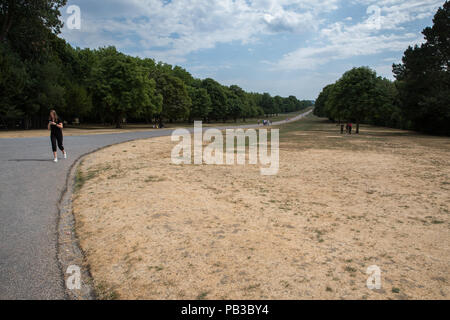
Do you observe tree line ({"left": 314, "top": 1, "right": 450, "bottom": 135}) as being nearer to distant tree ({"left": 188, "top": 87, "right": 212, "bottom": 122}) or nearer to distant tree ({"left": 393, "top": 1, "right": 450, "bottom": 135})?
distant tree ({"left": 393, "top": 1, "right": 450, "bottom": 135})

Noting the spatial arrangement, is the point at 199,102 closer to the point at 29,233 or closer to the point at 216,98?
the point at 216,98

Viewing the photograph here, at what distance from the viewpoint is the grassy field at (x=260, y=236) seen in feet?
10.8

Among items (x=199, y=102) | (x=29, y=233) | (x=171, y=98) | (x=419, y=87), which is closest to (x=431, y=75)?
(x=419, y=87)

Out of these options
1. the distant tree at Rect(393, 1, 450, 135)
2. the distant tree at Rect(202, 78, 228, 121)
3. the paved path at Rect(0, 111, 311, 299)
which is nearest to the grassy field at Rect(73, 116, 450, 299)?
the paved path at Rect(0, 111, 311, 299)

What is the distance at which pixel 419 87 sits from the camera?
1380 inches

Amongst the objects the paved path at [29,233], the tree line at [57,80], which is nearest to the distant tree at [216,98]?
the tree line at [57,80]

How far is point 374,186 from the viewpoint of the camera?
28.6 ft

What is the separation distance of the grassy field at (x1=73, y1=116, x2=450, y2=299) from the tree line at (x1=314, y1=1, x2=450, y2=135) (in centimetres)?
3176

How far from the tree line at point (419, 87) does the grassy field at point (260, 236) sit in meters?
31.8

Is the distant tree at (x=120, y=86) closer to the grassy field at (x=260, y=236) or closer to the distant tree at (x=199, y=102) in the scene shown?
the distant tree at (x=199, y=102)

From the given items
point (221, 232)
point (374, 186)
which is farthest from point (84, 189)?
point (374, 186)

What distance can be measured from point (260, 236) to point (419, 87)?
133ft
